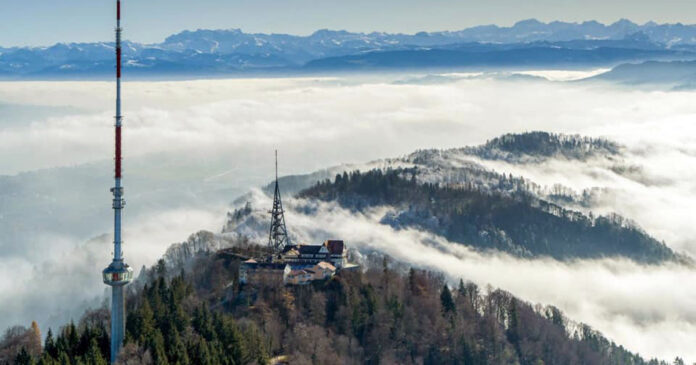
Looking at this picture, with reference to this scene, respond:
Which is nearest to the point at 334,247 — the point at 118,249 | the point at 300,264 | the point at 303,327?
the point at 300,264

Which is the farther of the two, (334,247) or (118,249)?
(334,247)

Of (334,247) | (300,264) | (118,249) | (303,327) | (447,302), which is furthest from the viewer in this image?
(447,302)

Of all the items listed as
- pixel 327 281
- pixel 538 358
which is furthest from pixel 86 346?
pixel 538 358

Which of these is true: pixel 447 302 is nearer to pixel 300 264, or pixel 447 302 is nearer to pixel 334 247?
pixel 334 247

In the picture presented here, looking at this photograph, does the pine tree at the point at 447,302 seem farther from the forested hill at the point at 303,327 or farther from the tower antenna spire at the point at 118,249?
the tower antenna spire at the point at 118,249

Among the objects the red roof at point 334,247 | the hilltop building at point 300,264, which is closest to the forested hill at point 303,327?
the hilltop building at point 300,264

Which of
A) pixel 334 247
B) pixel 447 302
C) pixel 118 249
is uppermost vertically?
pixel 118 249

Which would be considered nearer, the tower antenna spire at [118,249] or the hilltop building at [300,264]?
the tower antenna spire at [118,249]

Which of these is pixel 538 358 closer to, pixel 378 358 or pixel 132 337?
pixel 378 358
